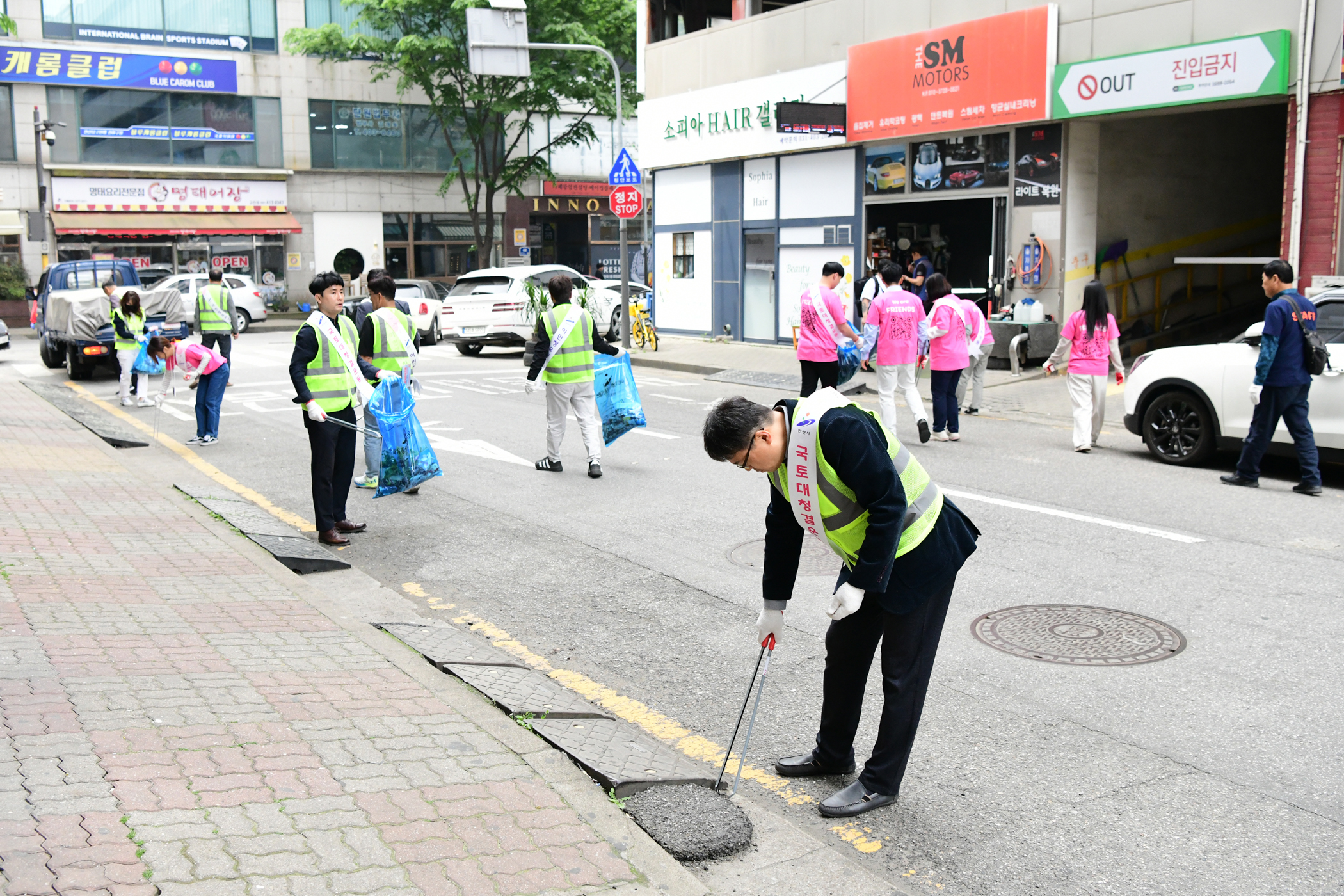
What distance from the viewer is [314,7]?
1569 inches

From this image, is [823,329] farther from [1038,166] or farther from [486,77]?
[486,77]

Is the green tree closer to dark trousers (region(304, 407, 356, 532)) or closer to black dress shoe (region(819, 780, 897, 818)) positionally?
dark trousers (region(304, 407, 356, 532))

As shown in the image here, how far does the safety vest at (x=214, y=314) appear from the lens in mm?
16134

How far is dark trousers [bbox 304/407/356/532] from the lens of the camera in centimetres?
815

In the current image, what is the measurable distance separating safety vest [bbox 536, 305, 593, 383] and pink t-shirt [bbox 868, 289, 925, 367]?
128 inches

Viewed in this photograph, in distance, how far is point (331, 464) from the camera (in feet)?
26.9

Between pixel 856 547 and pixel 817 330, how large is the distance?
798 centimetres

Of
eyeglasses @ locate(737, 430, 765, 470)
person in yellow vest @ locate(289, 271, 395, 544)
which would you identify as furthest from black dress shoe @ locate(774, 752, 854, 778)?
person in yellow vest @ locate(289, 271, 395, 544)

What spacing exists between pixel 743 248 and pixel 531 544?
15.9 meters

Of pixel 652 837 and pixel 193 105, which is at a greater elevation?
pixel 193 105

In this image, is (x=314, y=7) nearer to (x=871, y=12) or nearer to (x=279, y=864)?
(x=871, y=12)

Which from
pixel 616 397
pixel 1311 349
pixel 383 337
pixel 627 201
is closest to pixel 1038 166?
pixel 627 201

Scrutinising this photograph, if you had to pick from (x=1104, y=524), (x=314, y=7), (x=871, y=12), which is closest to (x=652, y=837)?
(x=1104, y=524)

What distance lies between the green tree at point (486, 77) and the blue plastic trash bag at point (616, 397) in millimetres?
24828
